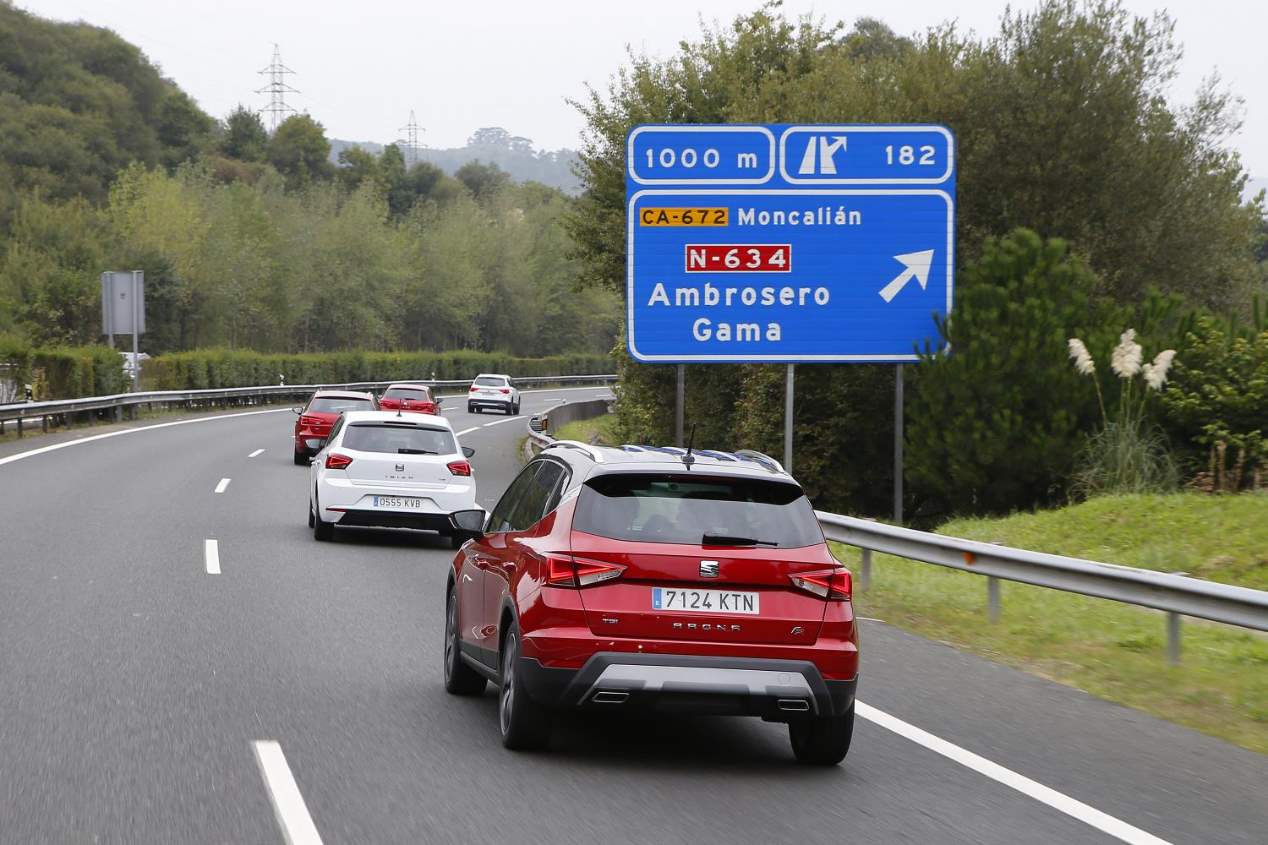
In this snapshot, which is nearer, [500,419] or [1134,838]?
[1134,838]

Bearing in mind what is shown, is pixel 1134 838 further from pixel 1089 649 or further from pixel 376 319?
pixel 376 319

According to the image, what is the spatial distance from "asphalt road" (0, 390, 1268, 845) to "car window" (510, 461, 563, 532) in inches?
41.1

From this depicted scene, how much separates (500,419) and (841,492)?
110 ft

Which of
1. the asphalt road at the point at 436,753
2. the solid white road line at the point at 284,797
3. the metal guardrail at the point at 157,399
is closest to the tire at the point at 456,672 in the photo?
the asphalt road at the point at 436,753

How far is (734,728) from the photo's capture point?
874 centimetres

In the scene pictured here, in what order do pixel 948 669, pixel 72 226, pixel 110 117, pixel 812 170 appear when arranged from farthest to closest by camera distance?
pixel 110 117 < pixel 72 226 < pixel 812 170 < pixel 948 669

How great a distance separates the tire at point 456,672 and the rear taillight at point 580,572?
5.88 feet

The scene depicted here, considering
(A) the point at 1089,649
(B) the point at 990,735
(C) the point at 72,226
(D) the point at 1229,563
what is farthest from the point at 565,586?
(C) the point at 72,226

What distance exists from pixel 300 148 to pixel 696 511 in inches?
5880

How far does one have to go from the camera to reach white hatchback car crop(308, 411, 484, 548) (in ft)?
60.2

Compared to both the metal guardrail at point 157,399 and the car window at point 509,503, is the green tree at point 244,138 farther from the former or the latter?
the car window at point 509,503

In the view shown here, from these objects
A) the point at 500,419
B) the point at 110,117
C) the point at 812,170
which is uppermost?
the point at 110,117

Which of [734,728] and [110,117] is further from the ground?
[110,117]

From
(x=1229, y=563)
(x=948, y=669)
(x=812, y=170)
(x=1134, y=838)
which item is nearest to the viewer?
(x=1134, y=838)
